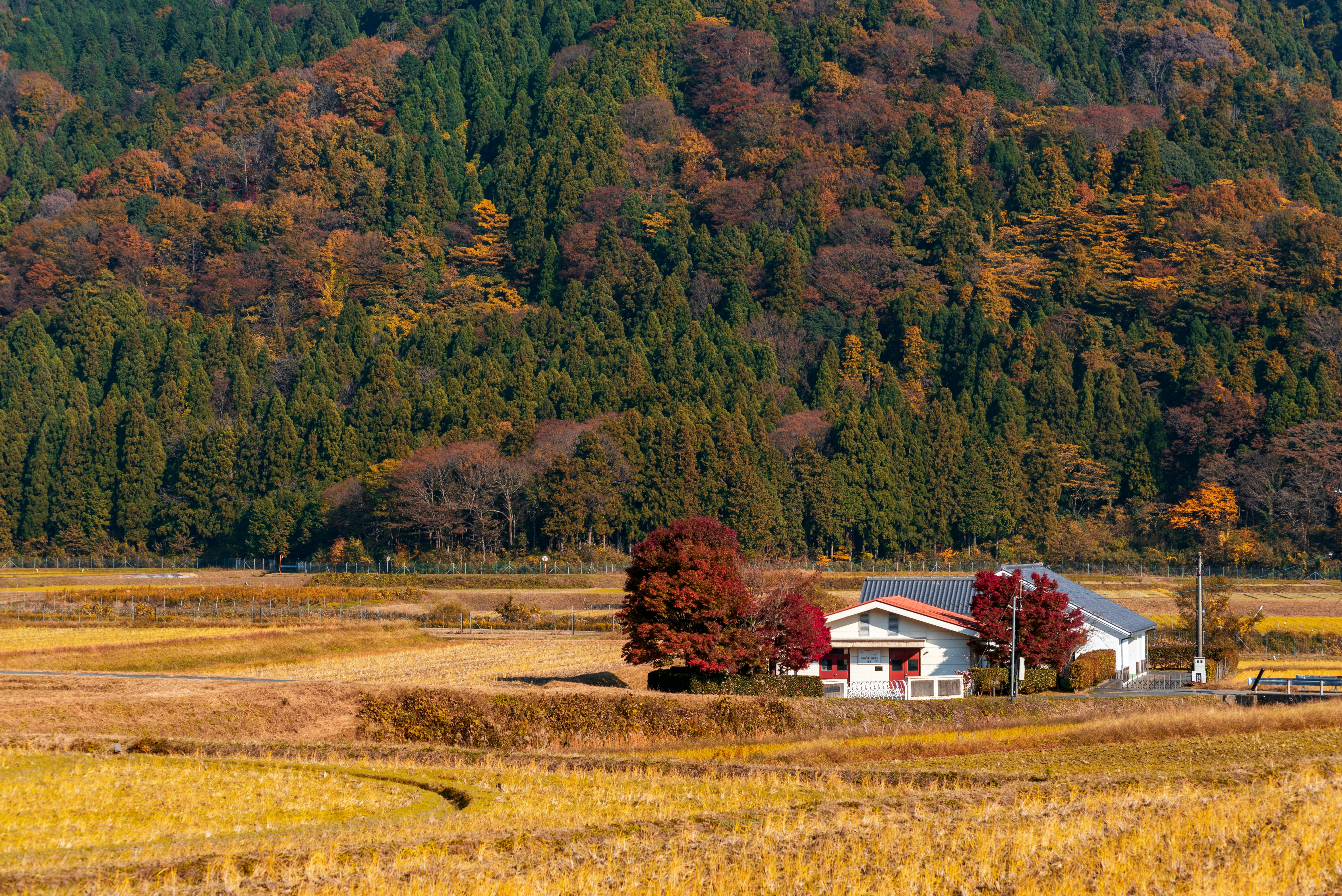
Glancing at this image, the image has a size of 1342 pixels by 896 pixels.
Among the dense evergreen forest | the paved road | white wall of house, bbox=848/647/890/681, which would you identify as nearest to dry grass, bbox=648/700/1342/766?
white wall of house, bbox=848/647/890/681

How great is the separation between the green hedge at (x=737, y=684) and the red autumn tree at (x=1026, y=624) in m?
7.46

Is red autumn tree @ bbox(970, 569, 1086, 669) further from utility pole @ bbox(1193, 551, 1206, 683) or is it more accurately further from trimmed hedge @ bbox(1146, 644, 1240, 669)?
trimmed hedge @ bbox(1146, 644, 1240, 669)

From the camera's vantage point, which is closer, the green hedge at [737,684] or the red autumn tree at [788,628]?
the green hedge at [737,684]

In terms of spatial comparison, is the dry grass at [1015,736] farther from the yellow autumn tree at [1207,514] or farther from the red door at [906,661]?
the yellow autumn tree at [1207,514]

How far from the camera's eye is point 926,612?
1873 inches

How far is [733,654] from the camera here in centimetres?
4109

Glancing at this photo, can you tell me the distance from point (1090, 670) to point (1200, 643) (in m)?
9.04

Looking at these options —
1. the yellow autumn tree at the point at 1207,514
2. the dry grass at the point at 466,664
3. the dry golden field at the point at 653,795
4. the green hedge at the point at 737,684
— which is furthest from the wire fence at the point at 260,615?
the yellow autumn tree at the point at 1207,514

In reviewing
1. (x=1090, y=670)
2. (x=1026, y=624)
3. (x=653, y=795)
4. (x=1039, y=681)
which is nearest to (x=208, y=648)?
(x=1026, y=624)

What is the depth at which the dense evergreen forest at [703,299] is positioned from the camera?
109375 mm

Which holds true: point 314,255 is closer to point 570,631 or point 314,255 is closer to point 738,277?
point 738,277

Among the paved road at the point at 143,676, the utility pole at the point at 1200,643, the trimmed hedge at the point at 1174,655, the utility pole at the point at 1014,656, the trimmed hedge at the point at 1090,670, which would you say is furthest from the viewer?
the trimmed hedge at the point at 1174,655

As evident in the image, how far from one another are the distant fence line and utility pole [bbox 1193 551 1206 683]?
3751 centimetres

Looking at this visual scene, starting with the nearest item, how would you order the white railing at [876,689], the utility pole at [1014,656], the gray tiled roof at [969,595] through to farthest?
the utility pole at [1014,656], the white railing at [876,689], the gray tiled roof at [969,595]
